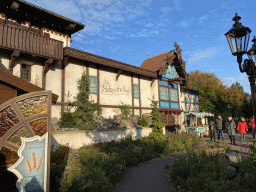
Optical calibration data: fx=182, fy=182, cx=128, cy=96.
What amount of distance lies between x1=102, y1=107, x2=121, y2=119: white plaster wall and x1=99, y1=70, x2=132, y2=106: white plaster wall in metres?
0.47

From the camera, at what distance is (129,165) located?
750 centimetres

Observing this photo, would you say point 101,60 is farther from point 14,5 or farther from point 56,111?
point 14,5

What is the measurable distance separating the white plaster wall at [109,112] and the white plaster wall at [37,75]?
4806mm

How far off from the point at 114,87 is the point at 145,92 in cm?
369

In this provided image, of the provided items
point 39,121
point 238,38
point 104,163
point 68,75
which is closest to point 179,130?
point 68,75

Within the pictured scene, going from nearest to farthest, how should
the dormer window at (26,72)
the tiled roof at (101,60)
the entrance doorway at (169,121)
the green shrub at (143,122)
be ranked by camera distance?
the dormer window at (26,72) → the tiled roof at (101,60) → the green shrub at (143,122) → the entrance doorway at (169,121)

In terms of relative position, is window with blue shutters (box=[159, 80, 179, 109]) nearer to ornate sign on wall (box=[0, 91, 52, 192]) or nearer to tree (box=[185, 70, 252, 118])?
tree (box=[185, 70, 252, 118])

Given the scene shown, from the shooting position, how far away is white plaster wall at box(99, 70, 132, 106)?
45.4ft

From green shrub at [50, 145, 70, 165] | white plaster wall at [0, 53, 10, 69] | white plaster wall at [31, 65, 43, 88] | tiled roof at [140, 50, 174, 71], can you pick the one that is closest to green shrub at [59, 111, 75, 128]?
white plaster wall at [31, 65, 43, 88]

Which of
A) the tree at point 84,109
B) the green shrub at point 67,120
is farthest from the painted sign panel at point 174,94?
the green shrub at point 67,120

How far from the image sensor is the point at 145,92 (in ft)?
56.0

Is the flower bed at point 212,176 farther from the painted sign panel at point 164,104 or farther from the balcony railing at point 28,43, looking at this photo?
the painted sign panel at point 164,104

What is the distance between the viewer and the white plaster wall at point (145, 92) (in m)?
16.8

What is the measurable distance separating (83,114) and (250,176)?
340 inches
